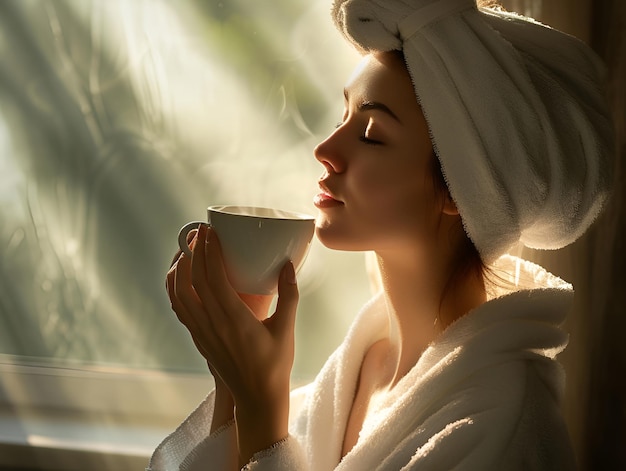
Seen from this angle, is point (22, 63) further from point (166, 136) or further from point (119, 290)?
point (119, 290)

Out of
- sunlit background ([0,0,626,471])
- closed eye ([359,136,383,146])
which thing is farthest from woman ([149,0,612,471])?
sunlit background ([0,0,626,471])

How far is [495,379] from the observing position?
0.87 metres

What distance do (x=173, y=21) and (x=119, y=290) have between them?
554 mm

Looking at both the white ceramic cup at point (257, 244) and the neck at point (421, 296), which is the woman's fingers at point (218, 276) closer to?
the white ceramic cup at point (257, 244)

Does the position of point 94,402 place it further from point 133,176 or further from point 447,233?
point 447,233

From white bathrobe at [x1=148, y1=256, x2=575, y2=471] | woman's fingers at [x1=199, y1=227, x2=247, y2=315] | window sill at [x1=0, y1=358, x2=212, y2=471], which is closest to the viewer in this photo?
white bathrobe at [x1=148, y1=256, x2=575, y2=471]

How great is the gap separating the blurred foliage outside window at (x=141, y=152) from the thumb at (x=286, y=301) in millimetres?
511

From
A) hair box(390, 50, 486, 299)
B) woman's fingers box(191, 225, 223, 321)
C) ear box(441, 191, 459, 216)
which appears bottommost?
hair box(390, 50, 486, 299)

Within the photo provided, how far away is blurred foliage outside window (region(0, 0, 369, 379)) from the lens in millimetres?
1447

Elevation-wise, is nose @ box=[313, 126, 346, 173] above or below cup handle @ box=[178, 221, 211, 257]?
above

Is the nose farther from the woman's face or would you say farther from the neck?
the neck

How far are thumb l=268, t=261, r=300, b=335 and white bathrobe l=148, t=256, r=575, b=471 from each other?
0.47ft

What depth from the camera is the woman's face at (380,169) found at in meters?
0.94

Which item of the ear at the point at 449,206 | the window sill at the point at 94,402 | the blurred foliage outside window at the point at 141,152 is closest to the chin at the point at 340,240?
the ear at the point at 449,206
